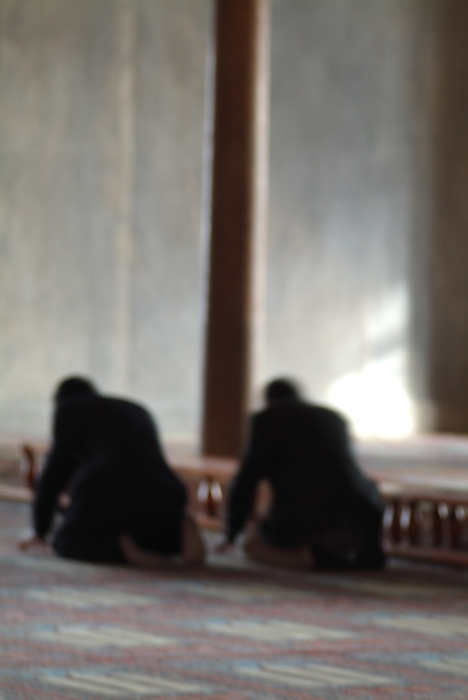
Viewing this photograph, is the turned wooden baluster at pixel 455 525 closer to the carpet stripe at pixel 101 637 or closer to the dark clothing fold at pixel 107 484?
the dark clothing fold at pixel 107 484

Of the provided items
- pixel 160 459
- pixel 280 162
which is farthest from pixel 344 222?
pixel 160 459

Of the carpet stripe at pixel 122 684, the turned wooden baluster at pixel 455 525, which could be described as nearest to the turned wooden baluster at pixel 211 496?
the turned wooden baluster at pixel 455 525

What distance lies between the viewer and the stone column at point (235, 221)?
8336mm

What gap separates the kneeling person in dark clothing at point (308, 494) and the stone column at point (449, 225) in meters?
9.30

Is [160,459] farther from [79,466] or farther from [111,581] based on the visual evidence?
[111,581]

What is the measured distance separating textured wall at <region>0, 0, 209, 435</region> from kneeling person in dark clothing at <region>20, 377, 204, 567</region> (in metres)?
6.34

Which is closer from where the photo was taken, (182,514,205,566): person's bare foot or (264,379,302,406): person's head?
(182,514,205,566): person's bare foot

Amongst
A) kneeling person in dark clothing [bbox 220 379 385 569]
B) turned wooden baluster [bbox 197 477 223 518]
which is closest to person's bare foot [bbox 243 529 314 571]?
kneeling person in dark clothing [bbox 220 379 385 569]

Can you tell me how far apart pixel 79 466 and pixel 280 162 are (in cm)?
887

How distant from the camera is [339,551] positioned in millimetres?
5723

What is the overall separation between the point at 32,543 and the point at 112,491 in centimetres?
61

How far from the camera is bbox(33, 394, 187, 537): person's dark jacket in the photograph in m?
5.70

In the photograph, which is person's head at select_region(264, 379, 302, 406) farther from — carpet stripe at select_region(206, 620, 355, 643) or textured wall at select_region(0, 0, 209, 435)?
textured wall at select_region(0, 0, 209, 435)

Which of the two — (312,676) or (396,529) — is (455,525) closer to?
(396,529)
